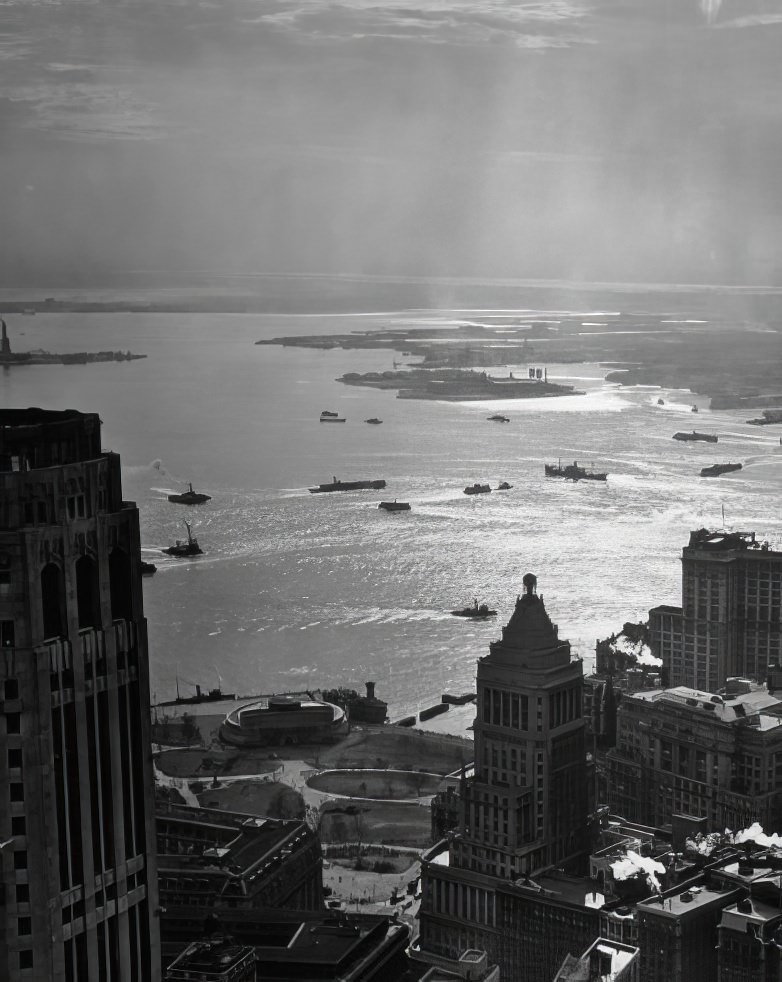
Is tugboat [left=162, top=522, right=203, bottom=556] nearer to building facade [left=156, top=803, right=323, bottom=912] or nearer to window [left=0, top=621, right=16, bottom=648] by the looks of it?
building facade [left=156, top=803, right=323, bottom=912]

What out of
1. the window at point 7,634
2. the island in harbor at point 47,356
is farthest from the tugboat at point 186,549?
the window at point 7,634

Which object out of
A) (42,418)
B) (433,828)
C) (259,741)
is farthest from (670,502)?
(42,418)

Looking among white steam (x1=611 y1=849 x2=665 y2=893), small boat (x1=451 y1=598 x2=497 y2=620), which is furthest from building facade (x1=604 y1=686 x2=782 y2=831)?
small boat (x1=451 y1=598 x2=497 y2=620)

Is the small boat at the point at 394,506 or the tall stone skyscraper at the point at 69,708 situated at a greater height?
the tall stone skyscraper at the point at 69,708

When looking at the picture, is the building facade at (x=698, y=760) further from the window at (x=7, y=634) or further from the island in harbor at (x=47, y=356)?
the window at (x=7, y=634)

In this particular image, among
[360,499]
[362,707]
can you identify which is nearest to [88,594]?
[362,707]

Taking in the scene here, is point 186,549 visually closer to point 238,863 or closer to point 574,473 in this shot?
point 574,473

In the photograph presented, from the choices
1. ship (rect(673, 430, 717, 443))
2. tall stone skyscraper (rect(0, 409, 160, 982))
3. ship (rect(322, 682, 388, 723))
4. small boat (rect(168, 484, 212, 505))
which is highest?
tall stone skyscraper (rect(0, 409, 160, 982))
